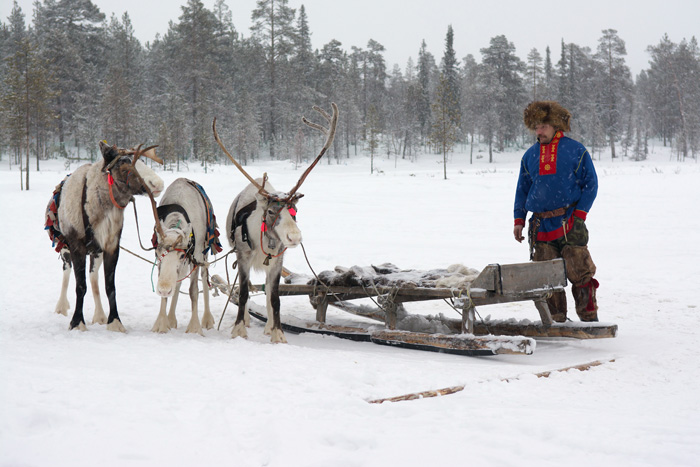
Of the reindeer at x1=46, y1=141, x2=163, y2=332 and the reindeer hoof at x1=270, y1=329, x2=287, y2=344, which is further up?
the reindeer at x1=46, y1=141, x2=163, y2=332

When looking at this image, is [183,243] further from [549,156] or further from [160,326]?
[549,156]

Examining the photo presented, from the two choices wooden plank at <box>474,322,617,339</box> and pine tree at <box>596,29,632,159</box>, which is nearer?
wooden plank at <box>474,322,617,339</box>

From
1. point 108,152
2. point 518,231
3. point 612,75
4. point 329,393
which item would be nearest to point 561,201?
point 518,231

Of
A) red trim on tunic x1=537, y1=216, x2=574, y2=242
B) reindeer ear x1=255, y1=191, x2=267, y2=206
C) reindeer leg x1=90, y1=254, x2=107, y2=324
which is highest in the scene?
reindeer ear x1=255, y1=191, x2=267, y2=206

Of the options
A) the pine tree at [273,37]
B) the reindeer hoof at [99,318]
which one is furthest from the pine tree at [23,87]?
the pine tree at [273,37]

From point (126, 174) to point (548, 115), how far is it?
4.46 meters

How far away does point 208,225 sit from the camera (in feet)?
20.3

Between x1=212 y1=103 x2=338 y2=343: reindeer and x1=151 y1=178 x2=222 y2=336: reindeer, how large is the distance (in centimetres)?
36

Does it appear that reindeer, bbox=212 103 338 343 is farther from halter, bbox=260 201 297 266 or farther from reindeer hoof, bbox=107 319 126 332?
reindeer hoof, bbox=107 319 126 332

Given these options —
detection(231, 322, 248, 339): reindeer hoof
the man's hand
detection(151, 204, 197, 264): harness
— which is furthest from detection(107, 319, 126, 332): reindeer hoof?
the man's hand

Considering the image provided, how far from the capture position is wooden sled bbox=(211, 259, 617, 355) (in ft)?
15.9

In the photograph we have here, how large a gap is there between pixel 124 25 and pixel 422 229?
51.8 m

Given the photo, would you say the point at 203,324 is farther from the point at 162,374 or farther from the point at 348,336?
the point at 162,374

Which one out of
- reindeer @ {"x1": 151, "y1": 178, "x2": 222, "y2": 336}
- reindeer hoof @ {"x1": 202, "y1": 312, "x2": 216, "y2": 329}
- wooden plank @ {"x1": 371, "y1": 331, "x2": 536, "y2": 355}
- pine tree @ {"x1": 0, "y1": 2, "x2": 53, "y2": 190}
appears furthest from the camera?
pine tree @ {"x1": 0, "y1": 2, "x2": 53, "y2": 190}
